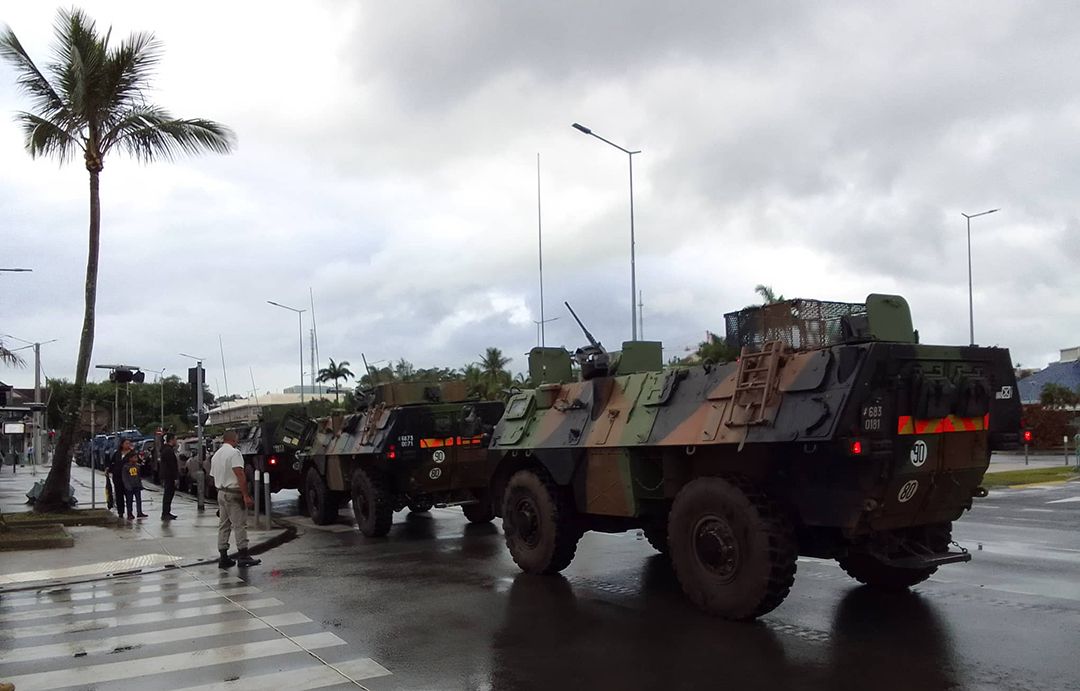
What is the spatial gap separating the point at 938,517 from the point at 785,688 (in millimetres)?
2733

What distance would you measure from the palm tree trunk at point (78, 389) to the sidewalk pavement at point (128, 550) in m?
1.31

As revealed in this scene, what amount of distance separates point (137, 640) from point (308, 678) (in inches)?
83.0

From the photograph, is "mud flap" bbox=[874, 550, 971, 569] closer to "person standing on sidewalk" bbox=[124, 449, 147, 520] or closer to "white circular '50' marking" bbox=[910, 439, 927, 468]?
"white circular '50' marking" bbox=[910, 439, 927, 468]

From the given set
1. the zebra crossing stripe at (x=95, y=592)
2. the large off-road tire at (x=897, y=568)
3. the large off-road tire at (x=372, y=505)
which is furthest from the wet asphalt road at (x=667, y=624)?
the large off-road tire at (x=372, y=505)

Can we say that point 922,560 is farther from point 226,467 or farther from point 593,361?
point 226,467

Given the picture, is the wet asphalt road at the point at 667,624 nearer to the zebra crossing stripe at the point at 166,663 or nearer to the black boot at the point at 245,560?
the black boot at the point at 245,560

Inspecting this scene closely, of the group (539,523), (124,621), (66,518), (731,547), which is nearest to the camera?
(731,547)

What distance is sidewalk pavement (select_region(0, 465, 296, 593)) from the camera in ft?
37.1

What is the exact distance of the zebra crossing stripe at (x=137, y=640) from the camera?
7.25m

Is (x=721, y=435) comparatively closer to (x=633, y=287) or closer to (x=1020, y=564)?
(x=1020, y=564)

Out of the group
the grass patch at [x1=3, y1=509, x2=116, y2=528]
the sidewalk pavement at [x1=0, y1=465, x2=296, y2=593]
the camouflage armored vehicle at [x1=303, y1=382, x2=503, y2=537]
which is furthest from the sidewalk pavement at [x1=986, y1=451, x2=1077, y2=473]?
the grass patch at [x1=3, y1=509, x2=116, y2=528]

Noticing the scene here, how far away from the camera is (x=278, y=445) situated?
64.5 feet

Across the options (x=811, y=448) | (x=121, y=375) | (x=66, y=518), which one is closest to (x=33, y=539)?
(x=66, y=518)

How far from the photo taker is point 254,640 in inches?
295
